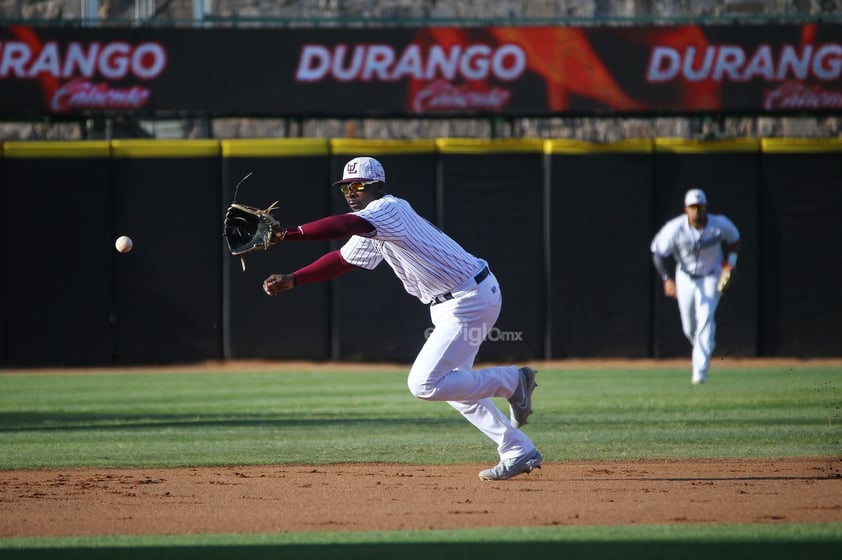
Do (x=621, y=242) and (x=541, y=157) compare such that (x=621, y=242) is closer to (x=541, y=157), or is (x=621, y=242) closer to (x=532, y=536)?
(x=541, y=157)

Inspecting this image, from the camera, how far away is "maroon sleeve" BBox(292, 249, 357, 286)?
6816 millimetres

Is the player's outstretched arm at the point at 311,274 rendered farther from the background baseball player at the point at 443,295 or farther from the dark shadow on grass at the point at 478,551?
the dark shadow on grass at the point at 478,551

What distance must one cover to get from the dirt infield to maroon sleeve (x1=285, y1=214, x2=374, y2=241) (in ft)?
4.80

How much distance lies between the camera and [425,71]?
16547 mm

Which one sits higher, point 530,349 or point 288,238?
point 288,238

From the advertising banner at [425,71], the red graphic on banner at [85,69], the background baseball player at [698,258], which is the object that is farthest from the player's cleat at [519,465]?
the red graphic on banner at [85,69]

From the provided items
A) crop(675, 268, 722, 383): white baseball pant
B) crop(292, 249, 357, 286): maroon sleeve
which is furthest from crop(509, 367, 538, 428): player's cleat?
crop(675, 268, 722, 383): white baseball pant

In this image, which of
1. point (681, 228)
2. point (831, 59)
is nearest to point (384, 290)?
point (681, 228)

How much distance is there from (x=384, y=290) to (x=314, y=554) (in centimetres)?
1126

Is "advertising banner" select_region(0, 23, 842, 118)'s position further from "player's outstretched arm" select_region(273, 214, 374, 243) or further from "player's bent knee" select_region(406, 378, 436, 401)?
"player's outstretched arm" select_region(273, 214, 374, 243)

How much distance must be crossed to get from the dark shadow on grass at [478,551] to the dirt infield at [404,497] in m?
0.44

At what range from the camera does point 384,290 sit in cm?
1616

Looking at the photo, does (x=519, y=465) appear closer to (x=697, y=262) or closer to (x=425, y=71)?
(x=697, y=262)

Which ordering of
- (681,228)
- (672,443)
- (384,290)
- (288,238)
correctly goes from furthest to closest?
1. (384,290)
2. (681,228)
3. (672,443)
4. (288,238)
